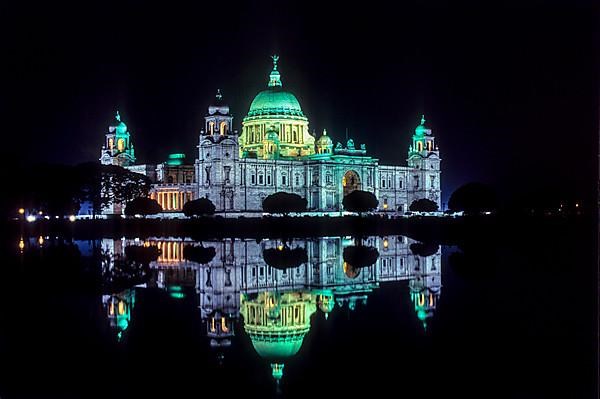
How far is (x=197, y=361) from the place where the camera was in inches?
520

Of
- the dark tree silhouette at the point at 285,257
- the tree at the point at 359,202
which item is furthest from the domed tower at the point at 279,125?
the dark tree silhouette at the point at 285,257

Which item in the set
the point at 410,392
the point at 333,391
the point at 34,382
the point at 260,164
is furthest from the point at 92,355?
the point at 260,164

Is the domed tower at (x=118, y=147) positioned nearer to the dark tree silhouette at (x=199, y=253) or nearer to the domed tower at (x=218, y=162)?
the domed tower at (x=218, y=162)

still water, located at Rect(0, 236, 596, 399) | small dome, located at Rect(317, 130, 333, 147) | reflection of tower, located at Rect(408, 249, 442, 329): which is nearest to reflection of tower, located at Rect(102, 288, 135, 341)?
still water, located at Rect(0, 236, 596, 399)

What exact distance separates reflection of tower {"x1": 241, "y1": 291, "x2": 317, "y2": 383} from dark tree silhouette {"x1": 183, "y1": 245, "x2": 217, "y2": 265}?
10069mm

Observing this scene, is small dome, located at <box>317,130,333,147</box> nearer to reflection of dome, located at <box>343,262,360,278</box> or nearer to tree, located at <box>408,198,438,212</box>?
tree, located at <box>408,198,438,212</box>

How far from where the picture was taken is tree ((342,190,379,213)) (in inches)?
3339

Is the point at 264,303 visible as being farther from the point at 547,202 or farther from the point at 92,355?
the point at 547,202

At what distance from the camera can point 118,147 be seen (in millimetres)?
97812

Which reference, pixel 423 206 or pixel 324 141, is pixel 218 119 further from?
pixel 423 206

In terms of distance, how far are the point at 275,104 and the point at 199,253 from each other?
6611 cm

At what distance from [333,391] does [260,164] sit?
79.2m

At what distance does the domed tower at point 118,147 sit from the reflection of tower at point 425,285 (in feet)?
226

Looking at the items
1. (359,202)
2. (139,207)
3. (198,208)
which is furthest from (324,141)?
(139,207)
